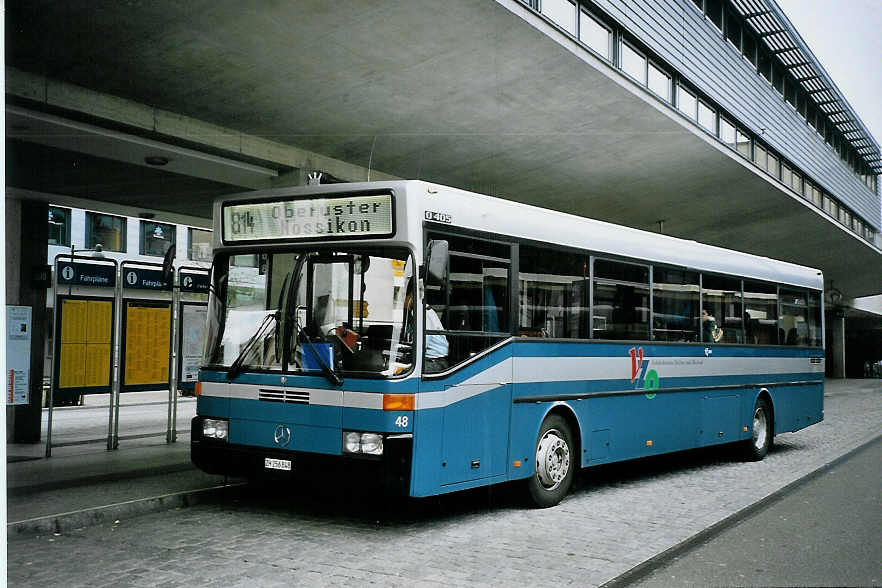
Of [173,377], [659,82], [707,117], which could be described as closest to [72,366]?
[173,377]

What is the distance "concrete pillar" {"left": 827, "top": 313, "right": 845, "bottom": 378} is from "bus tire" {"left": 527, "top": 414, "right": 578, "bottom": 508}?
168 feet

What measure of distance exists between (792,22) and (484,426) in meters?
26.2

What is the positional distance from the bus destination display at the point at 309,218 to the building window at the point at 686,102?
15.2 metres

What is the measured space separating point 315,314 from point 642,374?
4625 mm

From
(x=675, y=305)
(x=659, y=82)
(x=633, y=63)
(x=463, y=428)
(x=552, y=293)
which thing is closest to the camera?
(x=463, y=428)

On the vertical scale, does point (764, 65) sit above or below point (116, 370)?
above

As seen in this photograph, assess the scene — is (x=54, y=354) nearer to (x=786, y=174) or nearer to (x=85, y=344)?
(x=85, y=344)

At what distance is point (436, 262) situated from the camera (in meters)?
7.62

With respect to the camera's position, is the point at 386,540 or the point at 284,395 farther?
the point at 284,395

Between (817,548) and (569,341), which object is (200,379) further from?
(817,548)

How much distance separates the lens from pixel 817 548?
7.38m

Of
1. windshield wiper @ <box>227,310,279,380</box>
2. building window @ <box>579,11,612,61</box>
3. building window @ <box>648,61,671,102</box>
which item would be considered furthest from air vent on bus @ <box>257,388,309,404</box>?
building window @ <box>648,61,671,102</box>

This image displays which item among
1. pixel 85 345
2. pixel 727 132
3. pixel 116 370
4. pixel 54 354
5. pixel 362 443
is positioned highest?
pixel 727 132

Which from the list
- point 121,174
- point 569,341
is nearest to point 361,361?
point 569,341
